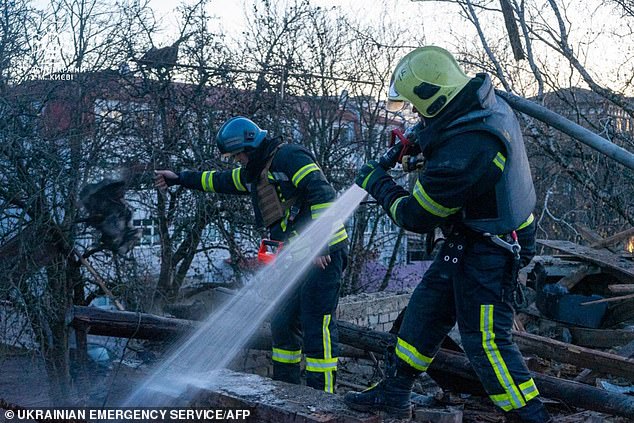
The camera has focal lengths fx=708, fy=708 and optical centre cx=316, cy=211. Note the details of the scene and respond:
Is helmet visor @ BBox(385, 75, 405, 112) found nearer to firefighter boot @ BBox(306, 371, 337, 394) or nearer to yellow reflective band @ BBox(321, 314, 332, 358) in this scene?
yellow reflective band @ BBox(321, 314, 332, 358)

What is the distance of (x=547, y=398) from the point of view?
15.9ft

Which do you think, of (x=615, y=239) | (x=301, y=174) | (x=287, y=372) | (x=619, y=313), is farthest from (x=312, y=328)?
(x=615, y=239)

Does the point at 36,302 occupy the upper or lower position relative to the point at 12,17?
lower

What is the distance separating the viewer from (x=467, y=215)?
367 centimetres

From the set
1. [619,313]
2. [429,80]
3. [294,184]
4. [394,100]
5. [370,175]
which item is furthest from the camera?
[619,313]

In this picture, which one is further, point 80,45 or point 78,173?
point 80,45

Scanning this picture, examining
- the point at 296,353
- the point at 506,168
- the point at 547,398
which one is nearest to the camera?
the point at 506,168

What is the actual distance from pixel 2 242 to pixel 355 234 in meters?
6.87

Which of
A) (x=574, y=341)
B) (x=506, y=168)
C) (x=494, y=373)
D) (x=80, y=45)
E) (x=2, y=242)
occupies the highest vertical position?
(x=80, y=45)

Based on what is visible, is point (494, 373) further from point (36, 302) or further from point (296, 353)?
point (36, 302)

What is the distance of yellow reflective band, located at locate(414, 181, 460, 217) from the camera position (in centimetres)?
350

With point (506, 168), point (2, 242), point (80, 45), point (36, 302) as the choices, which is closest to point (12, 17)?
point (80, 45)

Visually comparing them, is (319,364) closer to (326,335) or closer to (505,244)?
(326,335)
